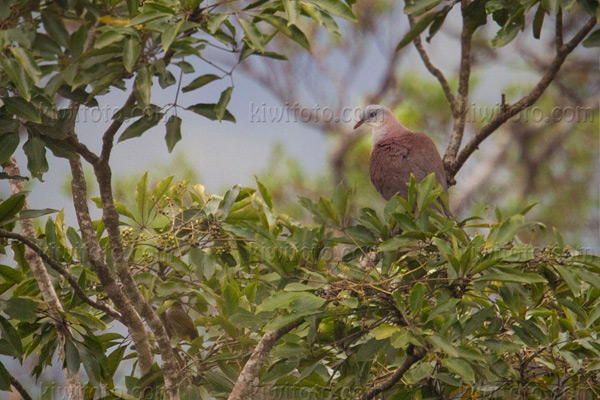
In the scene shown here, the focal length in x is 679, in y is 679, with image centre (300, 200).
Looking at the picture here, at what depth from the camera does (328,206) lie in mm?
1441

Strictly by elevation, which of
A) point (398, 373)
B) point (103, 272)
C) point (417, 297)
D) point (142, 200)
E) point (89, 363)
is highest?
point (142, 200)

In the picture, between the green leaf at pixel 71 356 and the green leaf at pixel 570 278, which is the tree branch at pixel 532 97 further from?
the green leaf at pixel 71 356

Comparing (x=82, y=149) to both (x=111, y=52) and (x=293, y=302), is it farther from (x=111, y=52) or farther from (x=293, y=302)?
(x=293, y=302)

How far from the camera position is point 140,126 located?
1.52 metres

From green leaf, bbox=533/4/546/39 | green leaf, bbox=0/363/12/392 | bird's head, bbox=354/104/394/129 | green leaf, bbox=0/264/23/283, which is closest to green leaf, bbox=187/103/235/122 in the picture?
green leaf, bbox=0/264/23/283

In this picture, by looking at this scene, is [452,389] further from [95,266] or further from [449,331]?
[95,266]

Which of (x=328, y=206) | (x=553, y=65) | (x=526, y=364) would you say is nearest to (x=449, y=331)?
(x=526, y=364)

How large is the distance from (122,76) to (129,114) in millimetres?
85

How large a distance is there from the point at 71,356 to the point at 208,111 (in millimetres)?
695

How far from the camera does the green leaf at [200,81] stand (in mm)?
1540

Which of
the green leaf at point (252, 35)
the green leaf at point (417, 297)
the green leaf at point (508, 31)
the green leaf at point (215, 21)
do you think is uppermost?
the green leaf at point (215, 21)

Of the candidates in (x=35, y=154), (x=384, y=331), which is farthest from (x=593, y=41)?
(x=35, y=154)

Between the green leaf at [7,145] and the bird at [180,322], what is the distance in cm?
69

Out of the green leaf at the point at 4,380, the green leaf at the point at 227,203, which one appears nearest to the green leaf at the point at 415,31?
the green leaf at the point at 227,203
